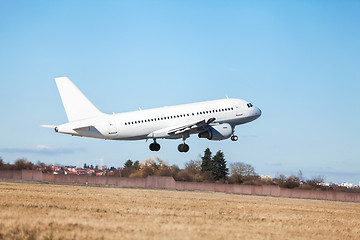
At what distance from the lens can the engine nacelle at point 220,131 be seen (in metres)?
61.1

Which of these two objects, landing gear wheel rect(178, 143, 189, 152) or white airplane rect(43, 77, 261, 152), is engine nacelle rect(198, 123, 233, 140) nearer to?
white airplane rect(43, 77, 261, 152)

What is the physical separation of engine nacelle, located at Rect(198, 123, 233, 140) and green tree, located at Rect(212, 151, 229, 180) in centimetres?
7655

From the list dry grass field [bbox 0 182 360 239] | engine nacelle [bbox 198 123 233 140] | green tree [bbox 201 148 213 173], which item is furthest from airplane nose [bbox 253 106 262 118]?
green tree [bbox 201 148 213 173]

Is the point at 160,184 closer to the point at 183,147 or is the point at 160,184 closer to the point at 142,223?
the point at 183,147

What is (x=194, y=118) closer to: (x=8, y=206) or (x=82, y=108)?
(x=82, y=108)

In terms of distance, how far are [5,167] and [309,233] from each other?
8787 cm

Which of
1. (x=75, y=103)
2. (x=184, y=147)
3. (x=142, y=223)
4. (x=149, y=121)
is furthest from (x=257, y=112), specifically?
(x=142, y=223)

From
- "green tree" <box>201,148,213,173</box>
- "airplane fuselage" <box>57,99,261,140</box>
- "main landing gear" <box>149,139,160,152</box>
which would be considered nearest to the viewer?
"airplane fuselage" <box>57,99,261,140</box>

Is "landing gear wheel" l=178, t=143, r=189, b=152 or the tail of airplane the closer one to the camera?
the tail of airplane

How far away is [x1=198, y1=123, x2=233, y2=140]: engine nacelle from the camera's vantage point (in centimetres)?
6106

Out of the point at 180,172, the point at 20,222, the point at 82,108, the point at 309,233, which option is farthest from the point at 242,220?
the point at 180,172

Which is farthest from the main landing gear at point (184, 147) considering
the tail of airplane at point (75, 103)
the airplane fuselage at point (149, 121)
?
the tail of airplane at point (75, 103)

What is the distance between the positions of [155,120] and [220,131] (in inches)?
295

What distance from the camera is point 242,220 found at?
40250 millimetres
